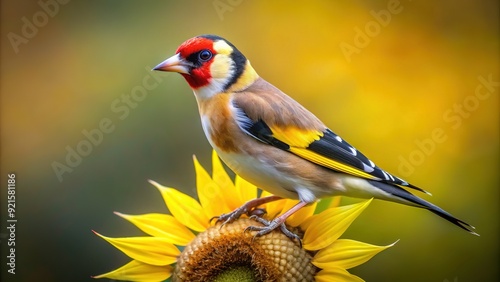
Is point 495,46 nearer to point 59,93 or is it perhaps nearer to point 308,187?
point 308,187

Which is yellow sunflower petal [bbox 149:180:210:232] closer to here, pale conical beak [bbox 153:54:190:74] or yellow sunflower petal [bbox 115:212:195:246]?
yellow sunflower petal [bbox 115:212:195:246]

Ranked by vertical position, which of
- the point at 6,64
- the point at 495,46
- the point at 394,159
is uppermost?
the point at 6,64

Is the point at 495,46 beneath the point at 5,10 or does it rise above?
beneath

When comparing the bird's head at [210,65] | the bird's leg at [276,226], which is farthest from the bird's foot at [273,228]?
the bird's head at [210,65]

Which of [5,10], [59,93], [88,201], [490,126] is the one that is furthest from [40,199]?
[490,126]

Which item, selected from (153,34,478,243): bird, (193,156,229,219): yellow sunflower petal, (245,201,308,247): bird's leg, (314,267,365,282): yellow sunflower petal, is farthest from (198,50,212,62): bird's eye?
(314,267,365,282): yellow sunflower petal

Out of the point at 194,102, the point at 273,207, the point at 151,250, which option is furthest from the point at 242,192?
the point at 194,102
